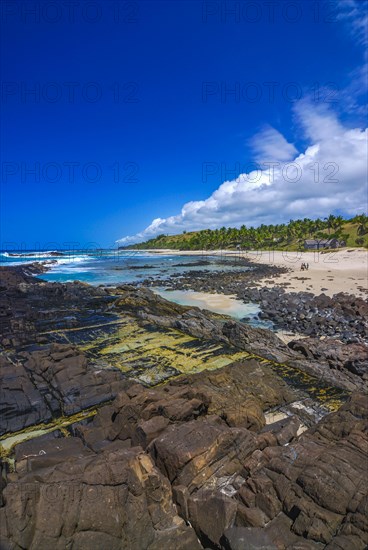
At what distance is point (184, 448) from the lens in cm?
559

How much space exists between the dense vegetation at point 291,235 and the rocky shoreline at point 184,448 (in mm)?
87994

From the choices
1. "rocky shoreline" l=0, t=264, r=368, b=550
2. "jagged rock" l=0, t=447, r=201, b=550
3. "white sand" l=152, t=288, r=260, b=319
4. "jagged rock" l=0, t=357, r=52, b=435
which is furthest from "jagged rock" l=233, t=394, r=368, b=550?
"white sand" l=152, t=288, r=260, b=319

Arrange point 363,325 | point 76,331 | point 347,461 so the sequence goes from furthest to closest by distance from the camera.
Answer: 1. point 363,325
2. point 76,331
3. point 347,461

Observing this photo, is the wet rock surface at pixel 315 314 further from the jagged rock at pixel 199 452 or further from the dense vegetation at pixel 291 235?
the dense vegetation at pixel 291 235

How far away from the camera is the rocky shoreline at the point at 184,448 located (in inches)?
171

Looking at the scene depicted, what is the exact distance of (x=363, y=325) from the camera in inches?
773

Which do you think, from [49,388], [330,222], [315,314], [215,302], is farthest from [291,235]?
[49,388]

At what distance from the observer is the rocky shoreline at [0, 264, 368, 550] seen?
435 cm

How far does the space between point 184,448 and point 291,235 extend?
424 feet

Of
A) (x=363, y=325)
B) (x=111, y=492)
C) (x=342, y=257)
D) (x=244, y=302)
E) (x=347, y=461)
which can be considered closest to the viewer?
(x=111, y=492)

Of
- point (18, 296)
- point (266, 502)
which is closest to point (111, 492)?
point (266, 502)

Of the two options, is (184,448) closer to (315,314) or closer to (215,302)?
(315,314)

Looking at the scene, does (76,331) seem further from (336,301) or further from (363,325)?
(336,301)

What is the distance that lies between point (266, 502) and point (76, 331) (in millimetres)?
15070
